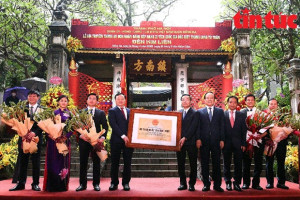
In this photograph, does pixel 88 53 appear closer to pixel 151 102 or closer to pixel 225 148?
pixel 225 148

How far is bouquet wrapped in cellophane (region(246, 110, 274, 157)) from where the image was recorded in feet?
14.0

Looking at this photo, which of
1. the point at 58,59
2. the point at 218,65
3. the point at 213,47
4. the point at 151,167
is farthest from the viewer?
the point at 218,65

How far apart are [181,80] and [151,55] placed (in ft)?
4.85

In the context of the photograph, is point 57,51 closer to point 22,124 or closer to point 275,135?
point 22,124

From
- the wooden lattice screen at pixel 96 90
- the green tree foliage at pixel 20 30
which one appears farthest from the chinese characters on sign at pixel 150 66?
the green tree foliage at pixel 20 30

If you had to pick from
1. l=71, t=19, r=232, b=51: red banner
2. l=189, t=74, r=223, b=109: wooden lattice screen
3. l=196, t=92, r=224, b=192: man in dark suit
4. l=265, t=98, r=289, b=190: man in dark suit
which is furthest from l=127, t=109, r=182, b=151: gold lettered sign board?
l=71, t=19, r=232, b=51: red banner

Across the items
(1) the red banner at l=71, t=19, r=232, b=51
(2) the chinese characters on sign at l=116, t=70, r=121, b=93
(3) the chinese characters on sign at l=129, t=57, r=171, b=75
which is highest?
(1) the red banner at l=71, t=19, r=232, b=51

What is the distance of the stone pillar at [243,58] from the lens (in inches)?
370

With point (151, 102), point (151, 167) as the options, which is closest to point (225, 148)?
point (151, 167)

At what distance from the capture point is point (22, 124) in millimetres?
3951

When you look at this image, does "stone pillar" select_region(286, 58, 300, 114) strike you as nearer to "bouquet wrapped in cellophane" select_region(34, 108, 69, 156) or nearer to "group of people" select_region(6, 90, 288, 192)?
"group of people" select_region(6, 90, 288, 192)

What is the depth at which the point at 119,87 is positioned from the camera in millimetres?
10117

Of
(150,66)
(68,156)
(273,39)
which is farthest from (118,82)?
(273,39)

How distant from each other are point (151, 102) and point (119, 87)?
8.36 metres
